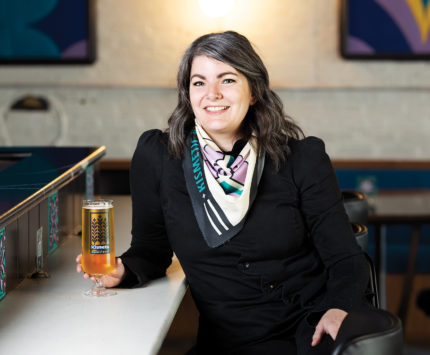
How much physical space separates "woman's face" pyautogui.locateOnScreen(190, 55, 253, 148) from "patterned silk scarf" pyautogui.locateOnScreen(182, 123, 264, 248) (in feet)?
0.20

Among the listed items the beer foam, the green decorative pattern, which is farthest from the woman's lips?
the green decorative pattern

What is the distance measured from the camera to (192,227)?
186 cm

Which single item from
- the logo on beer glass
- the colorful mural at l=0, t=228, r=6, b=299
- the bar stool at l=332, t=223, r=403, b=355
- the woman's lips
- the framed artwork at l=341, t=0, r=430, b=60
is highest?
the framed artwork at l=341, t=0, r=430, b=60

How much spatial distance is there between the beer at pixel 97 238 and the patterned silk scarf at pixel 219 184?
29 cm

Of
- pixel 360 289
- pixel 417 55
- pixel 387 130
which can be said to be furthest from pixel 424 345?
pixel 360 289

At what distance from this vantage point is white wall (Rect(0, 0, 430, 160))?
190 inches

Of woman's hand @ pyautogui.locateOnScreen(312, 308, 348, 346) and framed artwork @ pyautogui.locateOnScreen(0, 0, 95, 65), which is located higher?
framed artwork @ pyautogui.locateOnScreen(0, 0, 95, 65)

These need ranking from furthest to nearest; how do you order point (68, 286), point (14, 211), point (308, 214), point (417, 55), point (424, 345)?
point (417, 55) → point (424, 345) → point (308, 214) → point (68, 286) → point (14, 211)

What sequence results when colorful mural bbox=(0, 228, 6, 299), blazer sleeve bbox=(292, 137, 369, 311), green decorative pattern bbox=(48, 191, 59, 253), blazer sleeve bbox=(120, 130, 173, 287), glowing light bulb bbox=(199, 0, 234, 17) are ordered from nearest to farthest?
colorful mural bbox=(0, 228, 6, 299)
blazer sleeve bbox=(292, 137, 369, 311)
blazer sleeve bbox=(120, 130, 173, 287)
green decorative pattern bbox=(48, 191, 59, 253)
glowing light bulb bbox=(199, 0, 234, 17)

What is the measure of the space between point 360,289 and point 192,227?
0.47 m

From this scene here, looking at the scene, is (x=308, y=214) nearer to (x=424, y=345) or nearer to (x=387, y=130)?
(x=424, y=345)

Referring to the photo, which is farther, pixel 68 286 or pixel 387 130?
pixel 387 130

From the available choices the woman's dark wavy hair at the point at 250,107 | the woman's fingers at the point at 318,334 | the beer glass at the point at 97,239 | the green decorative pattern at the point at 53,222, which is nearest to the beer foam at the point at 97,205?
Result: the beer glass at the point at 97,239

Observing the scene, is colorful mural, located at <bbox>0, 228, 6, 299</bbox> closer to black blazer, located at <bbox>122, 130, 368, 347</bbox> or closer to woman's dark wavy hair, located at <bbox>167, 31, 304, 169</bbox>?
black blazer, located at <bbox>122, 130, 368, 347</bbox>
